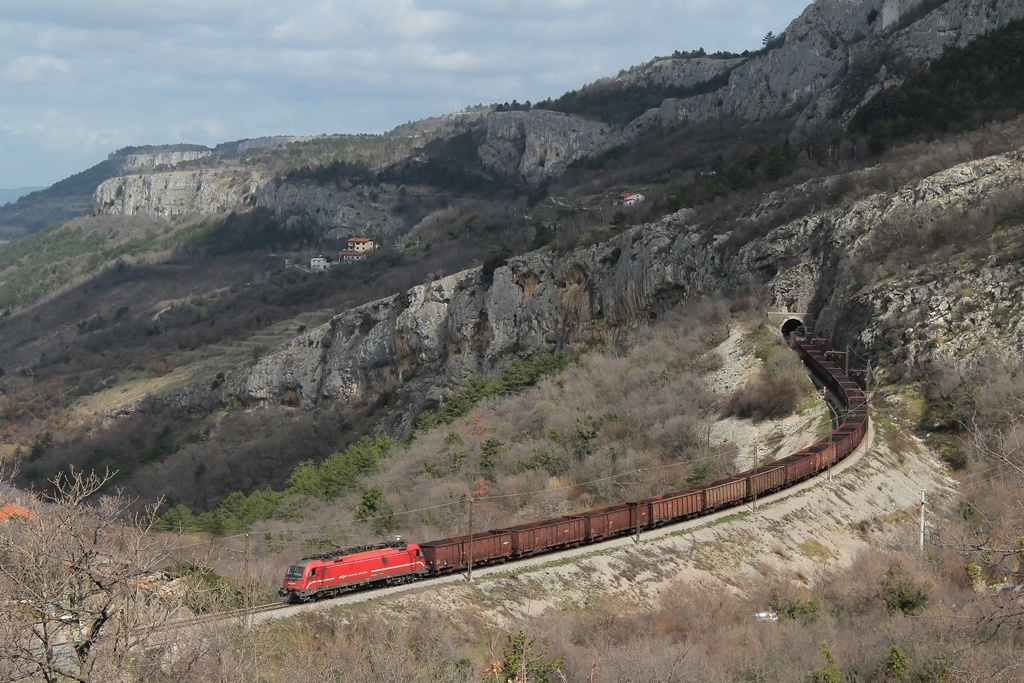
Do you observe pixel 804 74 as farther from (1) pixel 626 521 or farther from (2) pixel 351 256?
(1) pixel 626 521

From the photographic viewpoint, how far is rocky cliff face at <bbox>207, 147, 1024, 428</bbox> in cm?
4766

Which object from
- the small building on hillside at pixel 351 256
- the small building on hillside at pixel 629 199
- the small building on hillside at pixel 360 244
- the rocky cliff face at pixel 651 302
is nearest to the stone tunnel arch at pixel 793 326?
the rocky cliff face at pixel 651 302

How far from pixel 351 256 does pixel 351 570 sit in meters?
137

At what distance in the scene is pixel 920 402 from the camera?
44.2 meters

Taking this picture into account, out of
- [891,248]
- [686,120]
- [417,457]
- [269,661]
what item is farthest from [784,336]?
[686,120]

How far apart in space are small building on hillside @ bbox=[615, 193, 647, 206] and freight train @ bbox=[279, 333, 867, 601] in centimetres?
6873

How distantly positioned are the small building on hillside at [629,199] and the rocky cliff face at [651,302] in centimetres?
2509

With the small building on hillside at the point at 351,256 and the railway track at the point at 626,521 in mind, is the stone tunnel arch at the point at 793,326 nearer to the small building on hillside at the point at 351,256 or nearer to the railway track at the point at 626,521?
the railway track at the point at 626,521

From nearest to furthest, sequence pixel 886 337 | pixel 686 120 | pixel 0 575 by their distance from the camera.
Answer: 1. pixel 0 575
2. pixel 886 337
3. pixel 686 120

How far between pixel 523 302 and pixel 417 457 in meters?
29.0

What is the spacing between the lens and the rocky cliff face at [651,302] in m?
47.7

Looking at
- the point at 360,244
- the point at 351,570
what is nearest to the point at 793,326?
the point at 351,570

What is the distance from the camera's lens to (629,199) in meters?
113

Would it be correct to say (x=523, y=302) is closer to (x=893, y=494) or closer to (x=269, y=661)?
(x=893, y=494)
